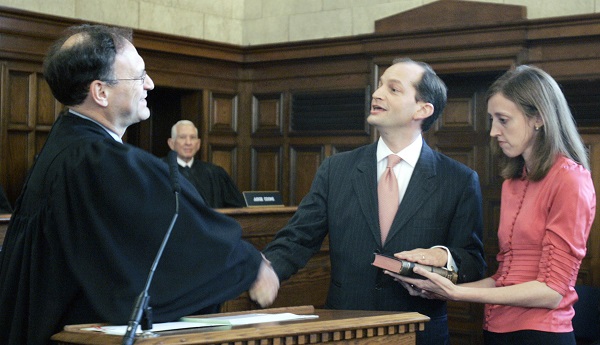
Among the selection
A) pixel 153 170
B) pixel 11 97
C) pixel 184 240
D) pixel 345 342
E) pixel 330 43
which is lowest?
pixel 345 342

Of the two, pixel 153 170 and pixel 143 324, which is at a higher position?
pixel 153 170

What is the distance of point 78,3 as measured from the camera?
8.84 meters

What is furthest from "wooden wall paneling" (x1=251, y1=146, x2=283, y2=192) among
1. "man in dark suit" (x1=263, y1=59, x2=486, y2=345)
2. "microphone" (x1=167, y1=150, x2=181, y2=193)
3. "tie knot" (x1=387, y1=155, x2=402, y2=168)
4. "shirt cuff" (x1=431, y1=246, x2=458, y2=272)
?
"microphone" (x1=167, y1=150, x2=181, y2=193)

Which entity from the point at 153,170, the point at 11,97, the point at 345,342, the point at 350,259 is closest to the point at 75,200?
the point at 153,170

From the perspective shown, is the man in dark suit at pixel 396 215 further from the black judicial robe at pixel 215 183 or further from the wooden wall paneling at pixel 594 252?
the black judicial robe at pixel 215 183

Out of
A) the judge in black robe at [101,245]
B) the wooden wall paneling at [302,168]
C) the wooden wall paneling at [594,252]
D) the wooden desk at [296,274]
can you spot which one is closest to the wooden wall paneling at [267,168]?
the wooden wall paneling at [302,168]

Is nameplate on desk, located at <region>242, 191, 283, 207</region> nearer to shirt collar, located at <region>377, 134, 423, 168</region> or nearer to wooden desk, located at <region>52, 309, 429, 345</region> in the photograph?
shirt collar, located at <region>377, 134, 423, 168</region>

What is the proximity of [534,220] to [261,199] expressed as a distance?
4.91m

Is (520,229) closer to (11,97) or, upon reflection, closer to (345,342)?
(345,342)

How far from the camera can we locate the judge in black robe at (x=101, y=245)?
8.50 feet

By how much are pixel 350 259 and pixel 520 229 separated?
2.29 feet

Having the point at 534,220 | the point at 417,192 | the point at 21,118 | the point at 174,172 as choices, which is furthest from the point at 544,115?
the point at 21,118

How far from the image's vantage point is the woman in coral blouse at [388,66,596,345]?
321 cm

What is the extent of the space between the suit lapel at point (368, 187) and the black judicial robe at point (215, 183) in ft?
19.1
